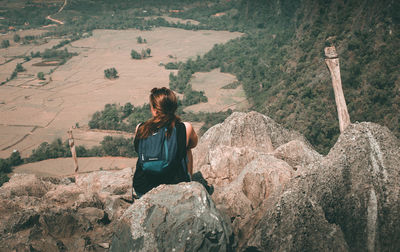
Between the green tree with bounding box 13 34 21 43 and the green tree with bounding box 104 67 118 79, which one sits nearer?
the green tree with bounding box 104 67 118 79

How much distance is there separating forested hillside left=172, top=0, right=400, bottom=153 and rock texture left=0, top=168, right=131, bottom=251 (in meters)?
25.3

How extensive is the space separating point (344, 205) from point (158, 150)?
414cm

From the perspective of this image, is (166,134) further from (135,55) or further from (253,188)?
(135,55)

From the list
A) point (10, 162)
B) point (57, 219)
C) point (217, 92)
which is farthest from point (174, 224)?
point (217, 92)

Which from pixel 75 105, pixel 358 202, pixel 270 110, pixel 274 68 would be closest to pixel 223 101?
pixel 274 68

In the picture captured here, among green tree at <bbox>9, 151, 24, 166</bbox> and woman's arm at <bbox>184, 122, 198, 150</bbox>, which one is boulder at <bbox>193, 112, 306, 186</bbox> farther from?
green tree at <bbox>9, 151, 24, 166</bbox>

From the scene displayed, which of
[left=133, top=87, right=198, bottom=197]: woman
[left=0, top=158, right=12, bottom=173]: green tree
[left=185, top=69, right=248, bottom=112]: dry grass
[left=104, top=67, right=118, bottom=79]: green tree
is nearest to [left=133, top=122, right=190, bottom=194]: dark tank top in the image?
[left=133, top=87, right=198, bottom=197]: woman

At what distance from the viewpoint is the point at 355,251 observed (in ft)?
26.2

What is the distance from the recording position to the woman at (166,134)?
7434mm

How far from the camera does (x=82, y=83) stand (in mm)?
90188

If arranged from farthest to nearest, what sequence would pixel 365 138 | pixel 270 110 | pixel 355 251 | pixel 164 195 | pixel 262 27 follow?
pixel 262 27 → pixel 270 110 → pixel 365 138 → pixel 355 251 → pixel 164 195

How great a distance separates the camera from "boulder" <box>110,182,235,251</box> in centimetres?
668

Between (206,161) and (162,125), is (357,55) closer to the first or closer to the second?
(206,161)

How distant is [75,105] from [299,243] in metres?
73.2
